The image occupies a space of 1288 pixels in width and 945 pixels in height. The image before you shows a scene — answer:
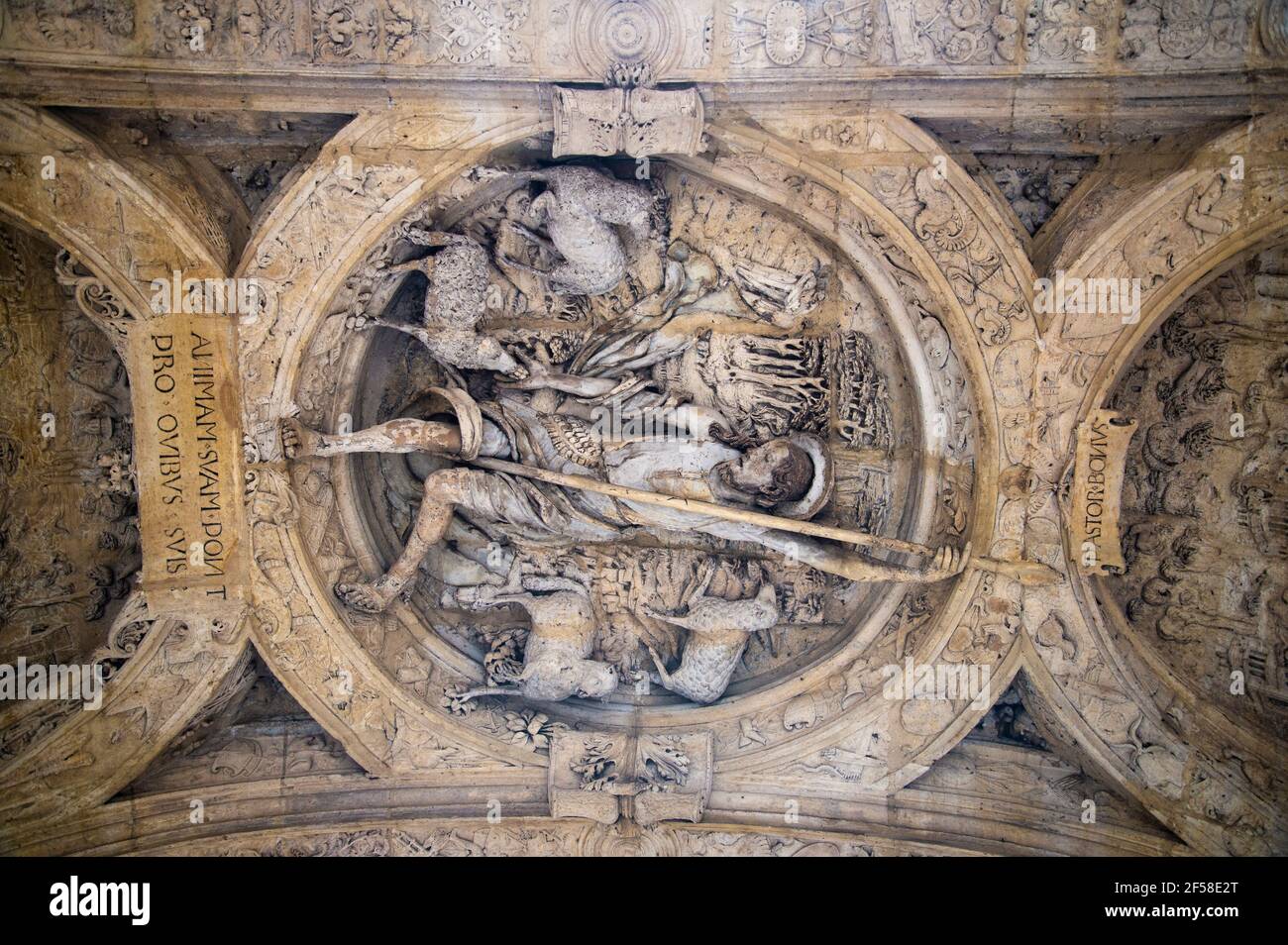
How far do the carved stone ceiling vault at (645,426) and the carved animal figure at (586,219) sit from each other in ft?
0.09

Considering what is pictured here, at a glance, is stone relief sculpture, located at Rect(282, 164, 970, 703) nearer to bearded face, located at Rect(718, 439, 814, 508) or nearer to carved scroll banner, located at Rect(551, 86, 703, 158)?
bearded face, located at Rect(718, 439, 814, 508)

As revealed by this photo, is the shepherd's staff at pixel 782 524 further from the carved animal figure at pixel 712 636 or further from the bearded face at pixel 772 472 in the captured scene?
the carved animal figure at pixel 712 636

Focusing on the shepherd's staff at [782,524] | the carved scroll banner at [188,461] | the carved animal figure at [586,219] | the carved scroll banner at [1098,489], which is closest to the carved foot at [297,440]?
the carved scroll banner at [188,461]

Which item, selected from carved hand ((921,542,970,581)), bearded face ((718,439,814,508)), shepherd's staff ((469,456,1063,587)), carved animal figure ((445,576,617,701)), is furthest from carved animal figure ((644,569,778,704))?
carved hand ((921,542,970,581))

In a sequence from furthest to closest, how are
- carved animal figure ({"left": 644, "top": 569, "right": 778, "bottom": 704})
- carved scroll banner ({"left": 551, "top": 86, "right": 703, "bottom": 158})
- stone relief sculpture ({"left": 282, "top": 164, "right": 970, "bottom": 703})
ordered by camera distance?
carved animal figure ({"left": 644, "top": 569, "right": 778, "bottom": 704}) → stone relief sculpture ({"left": 282, "top": 164, "right": 970, "bottom": 703}) → carved scroll banner ({"left": 551, "top": 86, "right": 703, "bottom": 158})

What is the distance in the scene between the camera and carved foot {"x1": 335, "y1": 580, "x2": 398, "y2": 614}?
20.6 ft

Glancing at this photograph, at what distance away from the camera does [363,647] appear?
20.4ft

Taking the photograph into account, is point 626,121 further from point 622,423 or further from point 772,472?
point 772,472

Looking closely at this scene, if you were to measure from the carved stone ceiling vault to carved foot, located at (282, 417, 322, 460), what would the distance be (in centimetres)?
4

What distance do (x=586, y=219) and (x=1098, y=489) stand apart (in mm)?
3251

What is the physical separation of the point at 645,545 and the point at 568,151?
2473 millimetres

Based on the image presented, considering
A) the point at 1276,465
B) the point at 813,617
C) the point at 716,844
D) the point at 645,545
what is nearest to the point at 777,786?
the point at 716,844

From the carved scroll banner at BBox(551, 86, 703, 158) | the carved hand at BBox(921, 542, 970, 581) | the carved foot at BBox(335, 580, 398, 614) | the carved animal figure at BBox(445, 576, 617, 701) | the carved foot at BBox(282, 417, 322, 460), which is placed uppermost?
the carved scroll banner at BBox(551, 86, 703, 158)

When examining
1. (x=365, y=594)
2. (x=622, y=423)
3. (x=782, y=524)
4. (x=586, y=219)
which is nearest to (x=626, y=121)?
(x=586, y=219)
